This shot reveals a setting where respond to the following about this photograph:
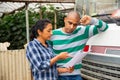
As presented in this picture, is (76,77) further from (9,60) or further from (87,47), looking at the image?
(9,60)

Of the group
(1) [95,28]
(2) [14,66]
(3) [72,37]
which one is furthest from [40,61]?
(2) [14,66]

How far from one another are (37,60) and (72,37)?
69cm

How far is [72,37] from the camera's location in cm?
403

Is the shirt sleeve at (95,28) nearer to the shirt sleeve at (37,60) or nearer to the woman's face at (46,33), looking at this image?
the woman's face at (46,33)

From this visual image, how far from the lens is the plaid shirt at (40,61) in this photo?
352 centimetres

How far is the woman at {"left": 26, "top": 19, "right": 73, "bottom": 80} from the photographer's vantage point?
3.52 m

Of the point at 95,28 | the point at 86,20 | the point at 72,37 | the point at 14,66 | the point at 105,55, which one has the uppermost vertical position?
the point at 86,20

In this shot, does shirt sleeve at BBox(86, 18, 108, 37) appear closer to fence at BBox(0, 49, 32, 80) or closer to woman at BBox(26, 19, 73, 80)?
woman at BBox(26, 19, 73, 80)

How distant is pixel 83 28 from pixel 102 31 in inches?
10.8

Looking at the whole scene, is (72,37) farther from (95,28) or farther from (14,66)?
(14,66)

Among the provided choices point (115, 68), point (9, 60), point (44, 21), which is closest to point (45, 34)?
point (44, 21)

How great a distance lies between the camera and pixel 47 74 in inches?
143

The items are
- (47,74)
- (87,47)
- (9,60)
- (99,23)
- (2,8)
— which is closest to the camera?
(47,74)

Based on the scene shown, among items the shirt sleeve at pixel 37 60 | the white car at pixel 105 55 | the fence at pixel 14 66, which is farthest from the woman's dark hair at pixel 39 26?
the fence at pixel 14 66
